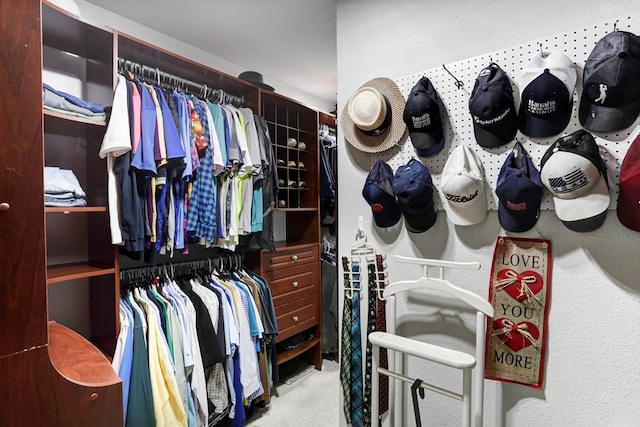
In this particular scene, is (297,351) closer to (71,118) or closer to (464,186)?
(464,186)

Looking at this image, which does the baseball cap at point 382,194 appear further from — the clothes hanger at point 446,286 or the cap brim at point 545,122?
the cap brim at point 545,122

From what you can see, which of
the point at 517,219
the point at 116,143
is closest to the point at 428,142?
the point at 517,219

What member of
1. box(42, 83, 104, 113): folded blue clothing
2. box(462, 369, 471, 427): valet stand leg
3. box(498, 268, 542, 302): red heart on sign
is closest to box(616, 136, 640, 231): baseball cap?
box(498, 268, 542, 302): red heart on sign

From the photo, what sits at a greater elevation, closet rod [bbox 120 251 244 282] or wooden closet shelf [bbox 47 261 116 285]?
wooden closet shelf [bbox 47 261 116 285]

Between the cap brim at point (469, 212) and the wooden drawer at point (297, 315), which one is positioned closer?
the cap brim at point (469, 212)

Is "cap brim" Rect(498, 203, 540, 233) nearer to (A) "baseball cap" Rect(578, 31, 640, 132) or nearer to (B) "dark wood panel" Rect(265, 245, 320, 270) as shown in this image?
(A) "baseball cap" Rect(578, 31, 640, 132)

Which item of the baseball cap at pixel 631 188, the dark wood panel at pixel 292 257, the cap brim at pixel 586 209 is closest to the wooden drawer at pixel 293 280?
the dark wood panel at pixel 292 257

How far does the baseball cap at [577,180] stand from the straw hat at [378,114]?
0.60 m

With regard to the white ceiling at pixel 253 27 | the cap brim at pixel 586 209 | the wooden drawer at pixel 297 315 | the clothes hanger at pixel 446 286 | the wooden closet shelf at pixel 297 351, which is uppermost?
the white ceiling at pixel 253 27

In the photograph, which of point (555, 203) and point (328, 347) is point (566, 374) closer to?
point (555, 203)

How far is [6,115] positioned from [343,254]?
4.50ft

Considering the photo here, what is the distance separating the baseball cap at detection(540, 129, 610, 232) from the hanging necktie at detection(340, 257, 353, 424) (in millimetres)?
860

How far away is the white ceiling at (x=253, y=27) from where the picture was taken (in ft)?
6.05

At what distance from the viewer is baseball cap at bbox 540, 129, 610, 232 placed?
38.3 inches
